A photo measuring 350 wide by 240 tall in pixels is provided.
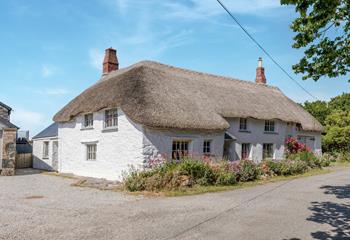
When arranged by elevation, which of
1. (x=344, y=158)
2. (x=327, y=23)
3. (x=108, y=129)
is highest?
(x=327, y=23)

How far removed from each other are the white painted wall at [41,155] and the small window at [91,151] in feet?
14.5

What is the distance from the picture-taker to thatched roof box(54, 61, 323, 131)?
16078 mm

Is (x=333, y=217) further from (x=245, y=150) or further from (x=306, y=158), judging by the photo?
(x=306, y=158)

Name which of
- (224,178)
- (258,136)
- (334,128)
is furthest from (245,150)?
(334,128)

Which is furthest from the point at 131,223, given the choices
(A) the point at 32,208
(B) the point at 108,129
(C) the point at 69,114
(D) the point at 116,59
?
(D) the point at 116,59

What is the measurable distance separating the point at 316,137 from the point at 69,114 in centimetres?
2110

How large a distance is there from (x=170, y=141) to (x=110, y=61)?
10.1 m

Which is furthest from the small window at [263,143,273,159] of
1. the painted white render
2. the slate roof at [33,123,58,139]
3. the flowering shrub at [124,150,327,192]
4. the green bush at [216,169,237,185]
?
the slate roof at [33,123,58,139]

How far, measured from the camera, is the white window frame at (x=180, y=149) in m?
16.8

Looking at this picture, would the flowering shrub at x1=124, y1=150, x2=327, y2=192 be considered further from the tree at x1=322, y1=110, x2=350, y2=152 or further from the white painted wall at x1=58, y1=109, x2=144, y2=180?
the tree at x1=322, y1=110, x2=350, y2=152

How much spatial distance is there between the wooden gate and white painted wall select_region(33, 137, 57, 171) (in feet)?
2.73

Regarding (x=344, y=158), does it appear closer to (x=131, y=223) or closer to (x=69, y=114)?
(x=69, y=114)

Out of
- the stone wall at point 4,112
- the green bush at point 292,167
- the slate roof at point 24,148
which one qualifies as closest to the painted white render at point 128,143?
the green bush at point 292,167

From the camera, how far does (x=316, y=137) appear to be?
30297mm
